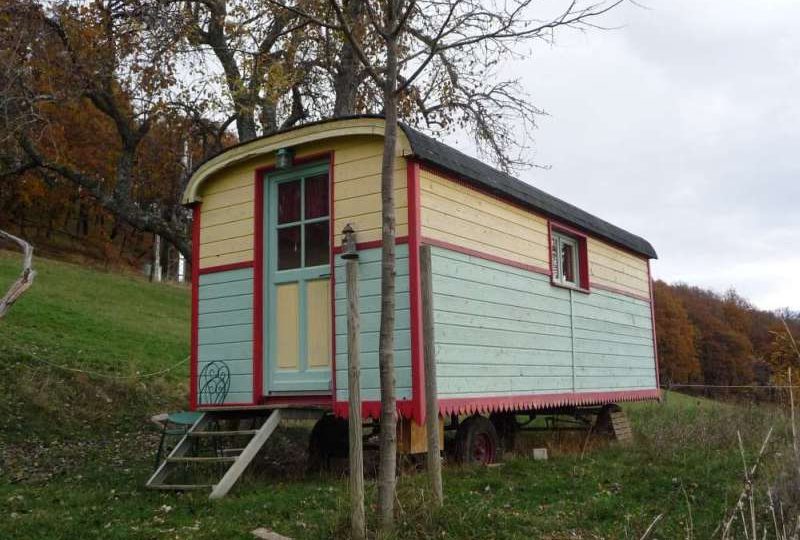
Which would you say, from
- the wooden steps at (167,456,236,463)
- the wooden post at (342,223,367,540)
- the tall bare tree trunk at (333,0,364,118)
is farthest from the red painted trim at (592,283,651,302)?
the wooden post at (342,223,367,540)

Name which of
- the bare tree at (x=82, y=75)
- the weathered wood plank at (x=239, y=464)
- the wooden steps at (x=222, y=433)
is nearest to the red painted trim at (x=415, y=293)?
the weathered wood plank at (x=239, y=464)

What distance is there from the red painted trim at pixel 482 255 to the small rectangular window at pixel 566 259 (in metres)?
0.52

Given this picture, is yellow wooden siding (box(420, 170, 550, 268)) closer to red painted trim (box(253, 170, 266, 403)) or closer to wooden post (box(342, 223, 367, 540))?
red painted trim (box(253, 170, 266, 403))

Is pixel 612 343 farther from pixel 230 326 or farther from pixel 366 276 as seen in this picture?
pixel 230 326

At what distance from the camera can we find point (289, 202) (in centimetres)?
761

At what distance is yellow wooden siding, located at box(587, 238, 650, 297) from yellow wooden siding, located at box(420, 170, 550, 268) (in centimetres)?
155

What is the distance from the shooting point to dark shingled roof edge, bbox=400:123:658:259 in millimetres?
6633

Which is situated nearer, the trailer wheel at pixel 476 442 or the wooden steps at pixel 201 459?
the wooden steps at pixel 201 459

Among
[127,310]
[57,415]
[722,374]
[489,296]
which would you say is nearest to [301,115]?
[57,415]

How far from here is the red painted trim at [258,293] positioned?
288 inches

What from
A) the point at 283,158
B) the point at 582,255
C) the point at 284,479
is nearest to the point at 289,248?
the point at 283,158

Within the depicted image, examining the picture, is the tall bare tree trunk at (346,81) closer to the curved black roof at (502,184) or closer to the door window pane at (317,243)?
the curved black roof at (502,184)

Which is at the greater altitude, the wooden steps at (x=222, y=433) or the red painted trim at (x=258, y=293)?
the red painted trim at (x=258, y=293)

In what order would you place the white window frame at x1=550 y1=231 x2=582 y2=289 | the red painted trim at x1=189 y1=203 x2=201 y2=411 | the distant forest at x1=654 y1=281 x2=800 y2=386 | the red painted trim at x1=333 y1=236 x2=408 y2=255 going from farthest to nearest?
the distant forest at x1=654 y1=281 x2=800 y2=386 → the white window frame at x1=550 y1=231 x2=582 y2=289 → the red painted trim at x1=189 y1=203 x2=201 y2=411 → the red painted trim at x1=333 y1=236 x2=408 y2=255
